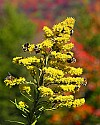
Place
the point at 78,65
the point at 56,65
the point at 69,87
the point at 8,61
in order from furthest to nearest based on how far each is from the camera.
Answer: the point at 78,65 < the point at 8,61 < the point at 56,65 < the point at 69,87

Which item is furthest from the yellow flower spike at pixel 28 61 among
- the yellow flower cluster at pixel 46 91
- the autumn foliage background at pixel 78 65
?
the autumn foliage background at pixel 78 65

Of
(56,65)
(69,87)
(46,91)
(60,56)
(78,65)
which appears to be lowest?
(46,91)

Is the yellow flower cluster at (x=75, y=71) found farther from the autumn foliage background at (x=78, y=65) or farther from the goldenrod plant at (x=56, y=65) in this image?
the autumn foliage background at (x=78, y=65)

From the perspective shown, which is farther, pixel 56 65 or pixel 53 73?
pixel 56 65

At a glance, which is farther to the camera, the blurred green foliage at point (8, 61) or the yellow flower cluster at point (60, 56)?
the blurred green foliage at point (8, 61)

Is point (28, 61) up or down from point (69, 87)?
up

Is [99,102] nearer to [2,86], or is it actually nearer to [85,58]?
[85,58]

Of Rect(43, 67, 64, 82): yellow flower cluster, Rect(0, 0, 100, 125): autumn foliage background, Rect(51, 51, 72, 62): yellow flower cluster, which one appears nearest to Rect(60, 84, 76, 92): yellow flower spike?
→ Rect(43, 67, 64, 82): yellow flower cluster

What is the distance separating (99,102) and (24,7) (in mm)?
87772

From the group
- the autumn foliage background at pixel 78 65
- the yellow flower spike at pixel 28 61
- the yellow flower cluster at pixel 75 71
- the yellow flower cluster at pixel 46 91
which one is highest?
the autumn foliage background at pixel 78 65

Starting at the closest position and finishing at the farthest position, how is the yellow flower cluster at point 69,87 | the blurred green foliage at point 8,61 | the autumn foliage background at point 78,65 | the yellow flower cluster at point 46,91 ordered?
the yellow flower cluster at point 46,91 → the yellow flower cluster at point 69,87 → the blurred green foliage at point 8,61 → the autumn foliage background at point 78,65

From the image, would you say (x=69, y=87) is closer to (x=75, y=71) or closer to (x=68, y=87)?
(x=68, y=87)

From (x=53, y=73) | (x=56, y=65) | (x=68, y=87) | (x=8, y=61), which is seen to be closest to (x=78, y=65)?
(x=8, y=61)

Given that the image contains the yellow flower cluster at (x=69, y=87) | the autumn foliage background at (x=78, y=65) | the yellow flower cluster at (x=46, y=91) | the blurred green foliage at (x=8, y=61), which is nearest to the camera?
the yellow flower cluster at (x=46, y=91)
